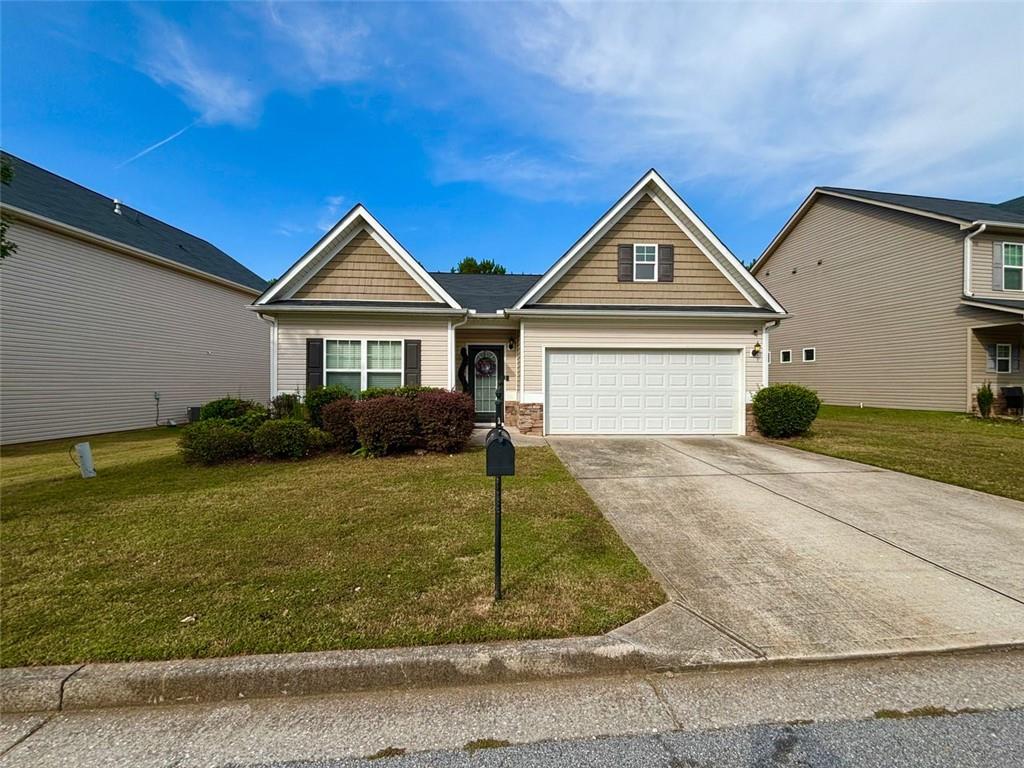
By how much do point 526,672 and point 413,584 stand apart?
1196 mm

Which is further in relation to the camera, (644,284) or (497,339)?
(497,339)

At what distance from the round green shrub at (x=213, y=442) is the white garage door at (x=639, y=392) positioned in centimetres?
639

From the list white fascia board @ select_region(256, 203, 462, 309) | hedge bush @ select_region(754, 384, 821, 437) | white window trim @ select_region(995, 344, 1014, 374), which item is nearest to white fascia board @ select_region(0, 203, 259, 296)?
white fascia board @ select_region(256, 203, 462, 309)

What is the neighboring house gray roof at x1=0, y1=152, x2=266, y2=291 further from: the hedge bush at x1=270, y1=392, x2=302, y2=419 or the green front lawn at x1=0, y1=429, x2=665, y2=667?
the green front lawn at x1=0, y1=429, x2=665, y2=667

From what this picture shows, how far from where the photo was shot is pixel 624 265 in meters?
10.9

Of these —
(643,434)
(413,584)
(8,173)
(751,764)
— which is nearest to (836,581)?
(751,764)

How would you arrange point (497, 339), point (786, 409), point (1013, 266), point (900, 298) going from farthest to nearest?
1. point (900, 298)
2. point (1013, 266)
3. point (497, 339)
4. point (786, 409)

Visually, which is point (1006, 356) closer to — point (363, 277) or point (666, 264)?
point (666, 264)

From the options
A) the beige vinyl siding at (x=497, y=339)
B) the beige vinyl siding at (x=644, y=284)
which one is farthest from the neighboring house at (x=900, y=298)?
the beige vinyl siding at (x=497, y=339)

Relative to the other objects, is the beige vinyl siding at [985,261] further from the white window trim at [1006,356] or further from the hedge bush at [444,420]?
the hedge bush at [444,420]

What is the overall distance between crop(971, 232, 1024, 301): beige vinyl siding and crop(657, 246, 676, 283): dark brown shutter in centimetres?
1105

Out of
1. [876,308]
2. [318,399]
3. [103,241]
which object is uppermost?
[103,241]

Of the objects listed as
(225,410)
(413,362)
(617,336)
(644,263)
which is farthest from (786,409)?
(225,410)

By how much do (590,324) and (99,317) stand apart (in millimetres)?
14245
